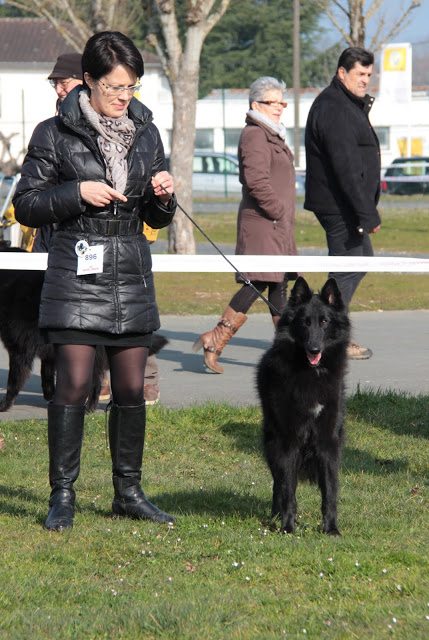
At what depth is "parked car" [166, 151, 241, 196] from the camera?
3538 cm

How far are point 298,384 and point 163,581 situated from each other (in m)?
1.15

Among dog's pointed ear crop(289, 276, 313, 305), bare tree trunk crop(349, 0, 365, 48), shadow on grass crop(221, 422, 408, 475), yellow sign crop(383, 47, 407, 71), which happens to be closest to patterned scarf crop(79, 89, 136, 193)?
dog's pointed ear crop(289, 276, 313, 305)

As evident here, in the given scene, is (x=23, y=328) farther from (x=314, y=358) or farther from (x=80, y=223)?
(x=314, y=358)

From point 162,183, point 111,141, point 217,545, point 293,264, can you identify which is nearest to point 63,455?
point 217,545

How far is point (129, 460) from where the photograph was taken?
4.34 m

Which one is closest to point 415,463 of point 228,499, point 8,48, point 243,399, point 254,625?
point 228,499

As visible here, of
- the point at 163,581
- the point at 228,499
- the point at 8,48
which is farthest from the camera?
the point at 8,48

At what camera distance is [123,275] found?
4.10 meters

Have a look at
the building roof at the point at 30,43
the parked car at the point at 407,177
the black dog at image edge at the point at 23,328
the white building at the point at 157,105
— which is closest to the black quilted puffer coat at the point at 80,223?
the black dog at image edge at the point at 23,328

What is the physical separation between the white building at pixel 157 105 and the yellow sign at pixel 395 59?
4862 millimetres

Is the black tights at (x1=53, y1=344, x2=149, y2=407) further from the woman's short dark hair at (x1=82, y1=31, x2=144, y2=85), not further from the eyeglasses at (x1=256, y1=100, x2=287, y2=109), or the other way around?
the eyeglasses at (x1=256, y1=100, x2=287, y2=109)

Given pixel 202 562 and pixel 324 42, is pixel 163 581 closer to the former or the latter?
pixel 202 562

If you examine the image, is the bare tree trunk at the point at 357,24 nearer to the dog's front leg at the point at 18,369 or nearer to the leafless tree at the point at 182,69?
the leafless tree at the point at 182,69

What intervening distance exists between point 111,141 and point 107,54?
36 cm
